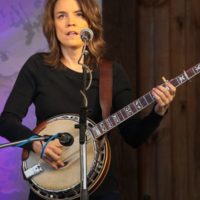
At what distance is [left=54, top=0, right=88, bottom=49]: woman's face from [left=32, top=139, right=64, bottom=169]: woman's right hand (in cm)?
45

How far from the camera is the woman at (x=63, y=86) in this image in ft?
7.56

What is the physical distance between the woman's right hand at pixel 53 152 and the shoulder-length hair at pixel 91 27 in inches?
14.3

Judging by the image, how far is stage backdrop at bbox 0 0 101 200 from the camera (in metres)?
3.09

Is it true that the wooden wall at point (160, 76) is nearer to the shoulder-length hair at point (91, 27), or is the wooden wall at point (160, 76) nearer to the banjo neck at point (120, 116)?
the shoulder-length hair at point (91, 27)

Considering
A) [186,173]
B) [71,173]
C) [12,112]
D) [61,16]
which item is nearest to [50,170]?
[71,173]

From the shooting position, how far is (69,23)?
2.37 metres

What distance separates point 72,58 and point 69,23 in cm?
17

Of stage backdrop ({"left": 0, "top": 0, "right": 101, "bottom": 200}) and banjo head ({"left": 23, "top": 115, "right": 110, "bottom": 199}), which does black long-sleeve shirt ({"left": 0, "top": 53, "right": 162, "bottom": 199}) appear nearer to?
banjo head ({"left": 23, "top": 115, "right": 110, "bottom": 199})

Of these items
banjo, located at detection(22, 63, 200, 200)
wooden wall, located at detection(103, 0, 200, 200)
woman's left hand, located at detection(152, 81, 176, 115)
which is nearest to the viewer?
woman's left hand, located at detection(152, 81, 176, 115)

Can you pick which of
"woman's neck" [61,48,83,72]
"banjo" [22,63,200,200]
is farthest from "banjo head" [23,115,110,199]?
"woman's neck" [61,48,83,72]

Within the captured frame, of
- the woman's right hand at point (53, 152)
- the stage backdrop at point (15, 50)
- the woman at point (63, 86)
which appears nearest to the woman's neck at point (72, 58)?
the woman at point (63, 86)

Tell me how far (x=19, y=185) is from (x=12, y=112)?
2.77 feet

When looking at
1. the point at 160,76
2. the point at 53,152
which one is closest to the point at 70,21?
the point at 53,152

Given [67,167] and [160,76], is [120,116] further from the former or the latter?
[160,76]
